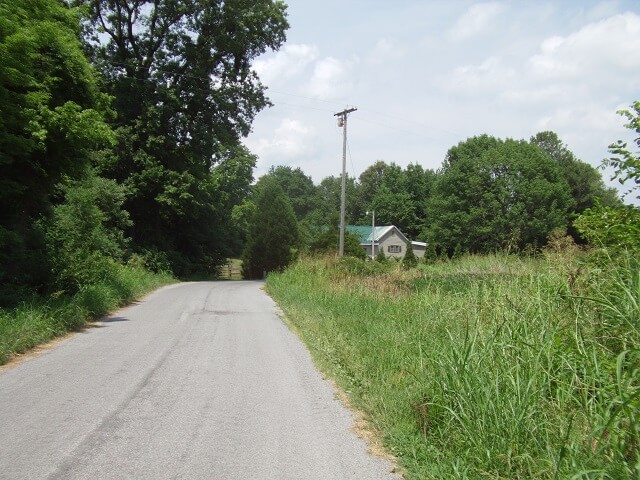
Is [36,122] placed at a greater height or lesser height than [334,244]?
greater

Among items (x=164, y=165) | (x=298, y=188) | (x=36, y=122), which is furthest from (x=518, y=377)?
(x=298, y=188)

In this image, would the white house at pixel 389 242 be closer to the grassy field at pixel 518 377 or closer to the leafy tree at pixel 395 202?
the leafy tree at pixel 395 202

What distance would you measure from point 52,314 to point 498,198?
53880mm

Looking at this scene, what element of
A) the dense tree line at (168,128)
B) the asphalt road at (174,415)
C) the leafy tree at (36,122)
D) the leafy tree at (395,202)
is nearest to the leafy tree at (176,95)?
the dense tree line at (168,128)

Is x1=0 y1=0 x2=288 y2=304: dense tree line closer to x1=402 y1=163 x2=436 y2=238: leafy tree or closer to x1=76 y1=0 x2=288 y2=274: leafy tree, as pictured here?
x1=76 y1=0 x2=288 y2=274: leafy tree

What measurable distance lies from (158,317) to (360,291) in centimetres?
561

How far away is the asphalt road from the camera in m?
4.97

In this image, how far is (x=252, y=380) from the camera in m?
8.39

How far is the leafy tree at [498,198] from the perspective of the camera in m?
56.8

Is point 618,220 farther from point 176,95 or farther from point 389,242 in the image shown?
point 389,242

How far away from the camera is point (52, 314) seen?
12.1 m

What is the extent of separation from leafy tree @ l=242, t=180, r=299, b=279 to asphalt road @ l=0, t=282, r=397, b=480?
1371 inches

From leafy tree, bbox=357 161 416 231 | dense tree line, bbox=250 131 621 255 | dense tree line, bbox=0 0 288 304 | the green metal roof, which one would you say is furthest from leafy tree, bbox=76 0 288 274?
leafy tree, bbox=357 161 416 231

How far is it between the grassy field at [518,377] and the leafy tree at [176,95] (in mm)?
28642
